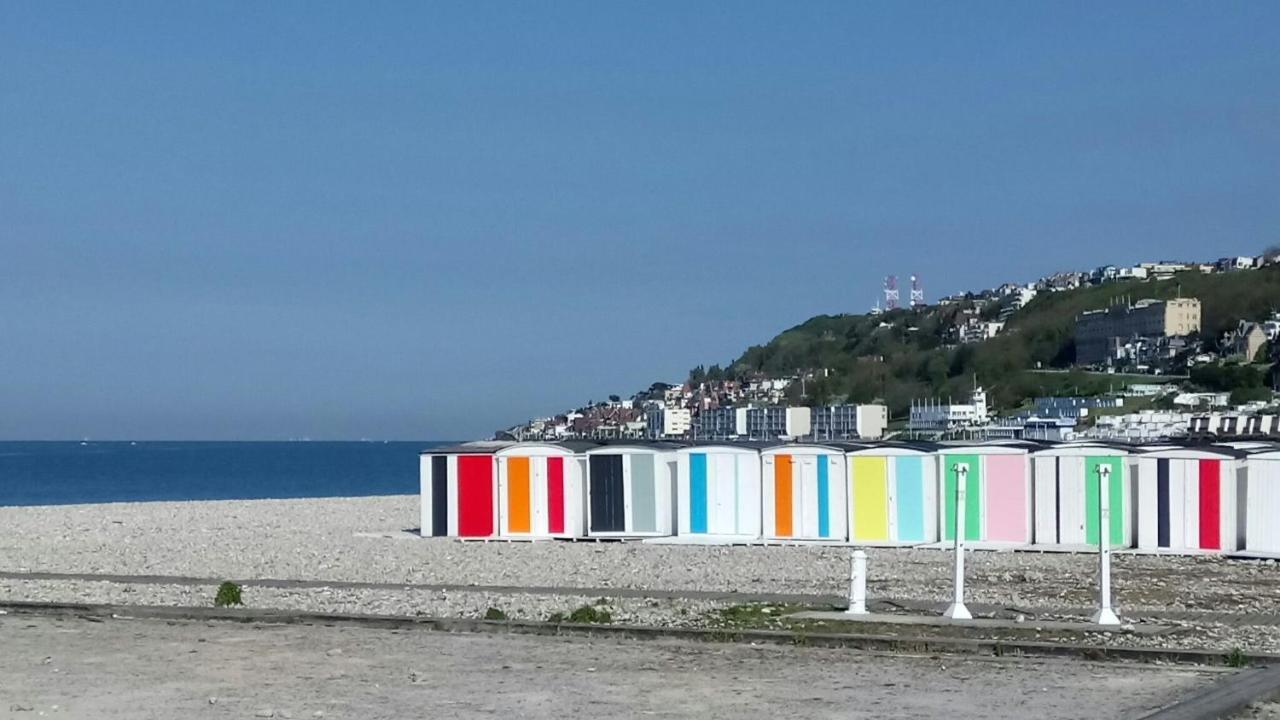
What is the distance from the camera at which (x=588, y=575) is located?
882 inches

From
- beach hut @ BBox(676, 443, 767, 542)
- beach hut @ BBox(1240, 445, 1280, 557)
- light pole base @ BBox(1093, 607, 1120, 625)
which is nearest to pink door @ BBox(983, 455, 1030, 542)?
beach hut @ BBox(1240, 445, 1280, 557)

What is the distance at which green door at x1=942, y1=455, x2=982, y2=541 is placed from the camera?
2697cm

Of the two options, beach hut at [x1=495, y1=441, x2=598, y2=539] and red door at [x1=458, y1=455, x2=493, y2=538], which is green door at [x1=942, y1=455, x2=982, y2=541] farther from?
red door at [x1=458, y1=455, x2=493, y2=538]

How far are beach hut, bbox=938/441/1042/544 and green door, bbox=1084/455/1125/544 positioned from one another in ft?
2.79

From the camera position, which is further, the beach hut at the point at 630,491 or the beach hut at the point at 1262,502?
the beach hut at the point at 630,491

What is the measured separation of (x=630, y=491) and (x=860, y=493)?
12.4 ft

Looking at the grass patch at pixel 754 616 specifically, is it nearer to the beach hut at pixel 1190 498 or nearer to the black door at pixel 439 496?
the beach hut at pixel 1190 498

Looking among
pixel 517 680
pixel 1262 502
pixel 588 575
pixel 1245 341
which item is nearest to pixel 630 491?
pixel 588 575

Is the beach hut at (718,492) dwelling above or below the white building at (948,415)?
above

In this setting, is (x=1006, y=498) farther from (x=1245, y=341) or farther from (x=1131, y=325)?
(x=1131, y=325)

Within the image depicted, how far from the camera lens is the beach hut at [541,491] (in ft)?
95.7

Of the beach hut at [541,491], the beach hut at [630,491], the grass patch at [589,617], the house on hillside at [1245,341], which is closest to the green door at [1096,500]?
the beach hut at [630,491]

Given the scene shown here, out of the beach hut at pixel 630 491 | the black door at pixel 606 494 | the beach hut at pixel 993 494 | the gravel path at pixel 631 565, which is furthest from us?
the black door at pixel 606 494

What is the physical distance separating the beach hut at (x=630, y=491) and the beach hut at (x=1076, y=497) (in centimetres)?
588
